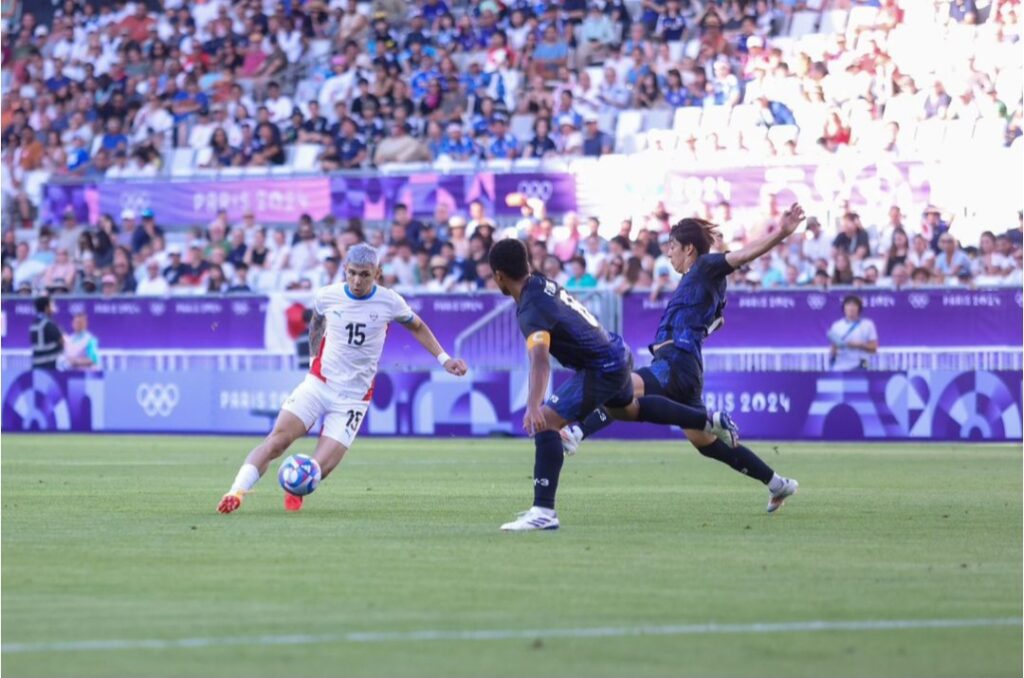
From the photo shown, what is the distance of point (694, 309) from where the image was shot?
15109mm

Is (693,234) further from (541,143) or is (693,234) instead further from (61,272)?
(61,272)

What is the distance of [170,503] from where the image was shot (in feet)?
53.1

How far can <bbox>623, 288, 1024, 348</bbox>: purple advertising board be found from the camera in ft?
91.4

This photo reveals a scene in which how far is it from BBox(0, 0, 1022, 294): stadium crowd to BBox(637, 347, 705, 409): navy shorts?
44.8 ft

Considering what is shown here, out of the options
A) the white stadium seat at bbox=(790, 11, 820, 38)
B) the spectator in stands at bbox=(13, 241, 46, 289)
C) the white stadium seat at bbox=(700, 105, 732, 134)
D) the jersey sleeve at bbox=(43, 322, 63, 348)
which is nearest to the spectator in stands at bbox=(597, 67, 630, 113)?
the white stadium seat at bbox=(700, 105, 732, 134)

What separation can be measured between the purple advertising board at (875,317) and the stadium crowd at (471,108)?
392 mm

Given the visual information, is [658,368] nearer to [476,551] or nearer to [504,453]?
[476,551]

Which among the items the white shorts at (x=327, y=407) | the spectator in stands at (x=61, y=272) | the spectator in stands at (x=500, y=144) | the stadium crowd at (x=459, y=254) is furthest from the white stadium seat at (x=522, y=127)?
the white shorts at (x=327, y=407)

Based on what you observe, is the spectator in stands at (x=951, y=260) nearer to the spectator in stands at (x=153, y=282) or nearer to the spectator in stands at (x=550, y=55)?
the spectator in stands at (x=550, y=55)

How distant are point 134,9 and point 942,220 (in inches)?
824

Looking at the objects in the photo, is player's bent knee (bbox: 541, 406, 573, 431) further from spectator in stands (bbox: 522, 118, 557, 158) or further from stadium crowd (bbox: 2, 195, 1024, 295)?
spectator in stands (bbox: 522, 118, 557, 158)

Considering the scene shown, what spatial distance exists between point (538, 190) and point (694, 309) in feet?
60.1

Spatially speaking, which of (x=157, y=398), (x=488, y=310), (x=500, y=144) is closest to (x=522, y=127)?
(x=500, y=144)

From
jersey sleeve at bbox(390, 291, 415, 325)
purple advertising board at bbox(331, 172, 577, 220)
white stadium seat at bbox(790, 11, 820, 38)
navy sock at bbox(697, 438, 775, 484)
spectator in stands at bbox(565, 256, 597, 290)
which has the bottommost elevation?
navy sock at bbox(697, 438, 775, 484)
